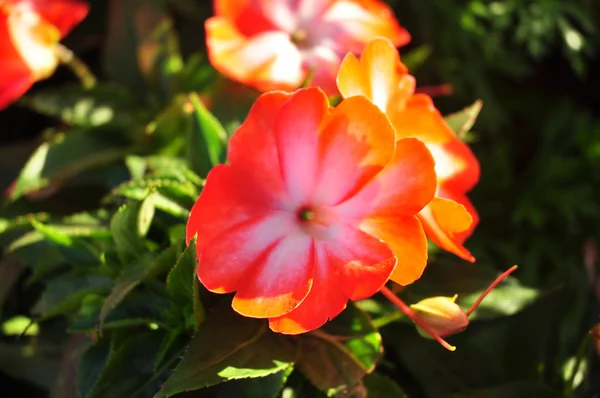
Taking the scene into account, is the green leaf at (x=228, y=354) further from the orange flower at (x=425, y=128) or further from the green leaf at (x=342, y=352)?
the orange flower at (x=425, y=128)

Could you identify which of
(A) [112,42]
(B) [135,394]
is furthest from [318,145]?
(A) [112,42]

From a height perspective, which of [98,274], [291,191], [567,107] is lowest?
[567,107]

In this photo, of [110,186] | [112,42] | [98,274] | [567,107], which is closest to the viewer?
[98,274]

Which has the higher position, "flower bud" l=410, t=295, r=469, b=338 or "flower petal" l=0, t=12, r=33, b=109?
"flower petal" l=0, t=12, r=33, b=109

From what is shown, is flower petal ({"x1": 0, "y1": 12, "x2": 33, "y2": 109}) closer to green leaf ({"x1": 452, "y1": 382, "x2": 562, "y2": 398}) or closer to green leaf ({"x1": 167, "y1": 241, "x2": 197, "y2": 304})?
green leaf ({"x1": 167, "y1": 241, "x2": 197, "y2": 304})

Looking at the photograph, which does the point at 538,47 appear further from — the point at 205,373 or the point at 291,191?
the point at 205,373

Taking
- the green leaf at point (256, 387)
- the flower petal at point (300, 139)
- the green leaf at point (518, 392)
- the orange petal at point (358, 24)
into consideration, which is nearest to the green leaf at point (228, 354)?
the green leaf at point (256, 387)

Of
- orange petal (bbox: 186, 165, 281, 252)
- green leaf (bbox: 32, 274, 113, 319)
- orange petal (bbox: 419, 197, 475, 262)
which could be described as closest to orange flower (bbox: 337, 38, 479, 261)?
orange petal (bbox: 419, 197, 475, 262)
